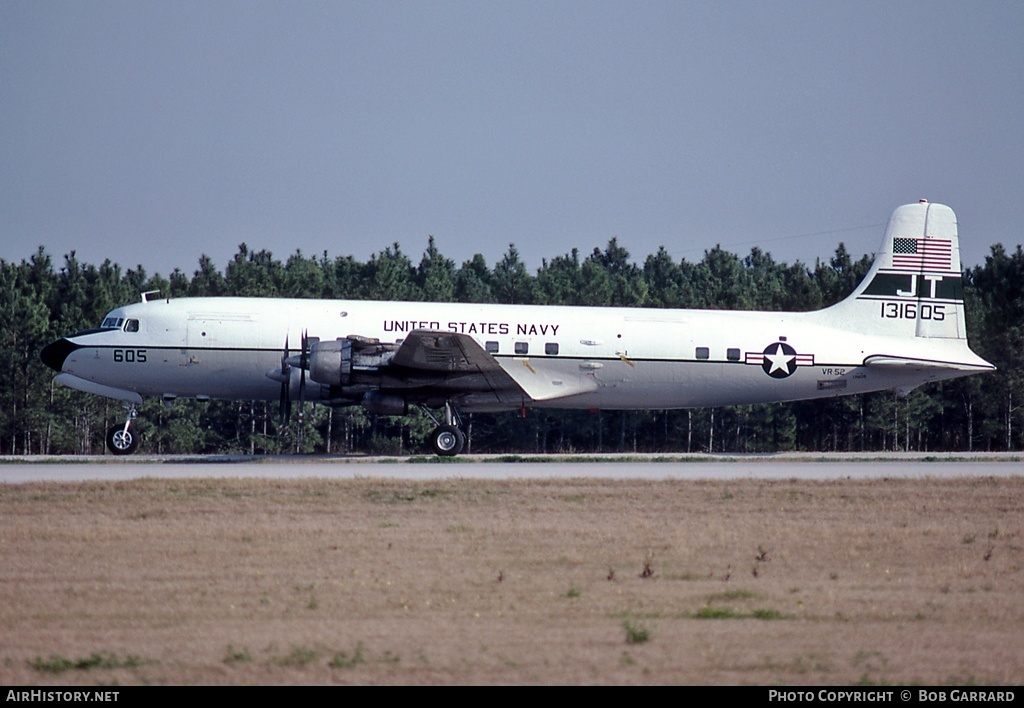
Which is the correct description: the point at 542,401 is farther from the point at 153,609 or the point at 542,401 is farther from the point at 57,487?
the point at 153,609

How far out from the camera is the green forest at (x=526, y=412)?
41875 millimetres

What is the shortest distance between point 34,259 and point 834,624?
50.5 m

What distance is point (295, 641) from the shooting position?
10.4m

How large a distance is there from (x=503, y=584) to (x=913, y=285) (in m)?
22.9

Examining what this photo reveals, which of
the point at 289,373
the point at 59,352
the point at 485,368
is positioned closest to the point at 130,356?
the point at 59,352

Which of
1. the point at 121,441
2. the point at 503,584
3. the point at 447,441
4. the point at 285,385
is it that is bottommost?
the point at 503,584

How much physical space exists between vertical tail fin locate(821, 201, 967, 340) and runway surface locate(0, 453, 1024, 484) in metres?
3.82

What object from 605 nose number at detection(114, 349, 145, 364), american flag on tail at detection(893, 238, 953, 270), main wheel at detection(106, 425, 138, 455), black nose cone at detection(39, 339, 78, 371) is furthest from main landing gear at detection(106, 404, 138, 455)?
american flag on tail at detection(893, 238, 953, 270)

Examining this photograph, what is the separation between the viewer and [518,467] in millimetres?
26984

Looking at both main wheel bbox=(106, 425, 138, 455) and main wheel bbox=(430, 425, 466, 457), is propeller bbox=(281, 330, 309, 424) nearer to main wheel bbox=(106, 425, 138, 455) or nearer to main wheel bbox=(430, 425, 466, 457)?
main wheel bbox=(430, 425, 466, 457)

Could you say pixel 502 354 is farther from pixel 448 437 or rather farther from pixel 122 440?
pixel 122 440

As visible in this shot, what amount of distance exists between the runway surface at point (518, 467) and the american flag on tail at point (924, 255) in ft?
18.5

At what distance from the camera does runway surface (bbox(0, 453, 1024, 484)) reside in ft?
80.5

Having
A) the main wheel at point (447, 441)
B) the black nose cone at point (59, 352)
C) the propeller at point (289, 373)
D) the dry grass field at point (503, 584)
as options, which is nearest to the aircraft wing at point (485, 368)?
the main wheel at point (447, 441)
